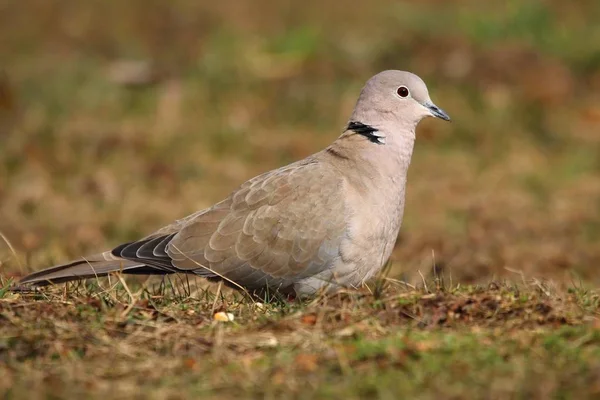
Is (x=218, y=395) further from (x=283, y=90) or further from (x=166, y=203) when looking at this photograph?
(x=283, y=90)

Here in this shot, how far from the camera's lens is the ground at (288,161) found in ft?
12.5

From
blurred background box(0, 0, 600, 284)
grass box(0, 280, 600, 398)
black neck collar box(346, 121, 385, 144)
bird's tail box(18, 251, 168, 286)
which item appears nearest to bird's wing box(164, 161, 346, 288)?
bird's tail box(18, 251, 168, 286)

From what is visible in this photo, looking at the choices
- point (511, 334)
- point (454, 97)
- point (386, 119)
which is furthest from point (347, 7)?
point (511, 334)

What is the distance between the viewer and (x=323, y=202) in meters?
5.46

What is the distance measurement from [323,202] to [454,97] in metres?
6.58

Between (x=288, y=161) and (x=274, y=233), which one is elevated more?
(x=288, y=161)

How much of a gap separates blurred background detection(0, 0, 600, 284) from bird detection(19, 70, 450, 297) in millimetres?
1245

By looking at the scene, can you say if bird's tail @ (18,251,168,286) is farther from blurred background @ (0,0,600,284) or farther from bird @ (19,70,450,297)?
blurred background @ (0,0,600,284)

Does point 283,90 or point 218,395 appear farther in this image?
point 283,90

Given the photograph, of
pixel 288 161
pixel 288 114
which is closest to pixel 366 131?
pixel 288 161

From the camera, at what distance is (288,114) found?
11758 millimetres

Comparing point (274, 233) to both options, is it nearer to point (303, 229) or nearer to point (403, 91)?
point (303, 229)

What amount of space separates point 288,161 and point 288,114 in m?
1.30

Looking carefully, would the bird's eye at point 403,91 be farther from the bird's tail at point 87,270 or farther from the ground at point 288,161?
the bird's tail at point 87,270
